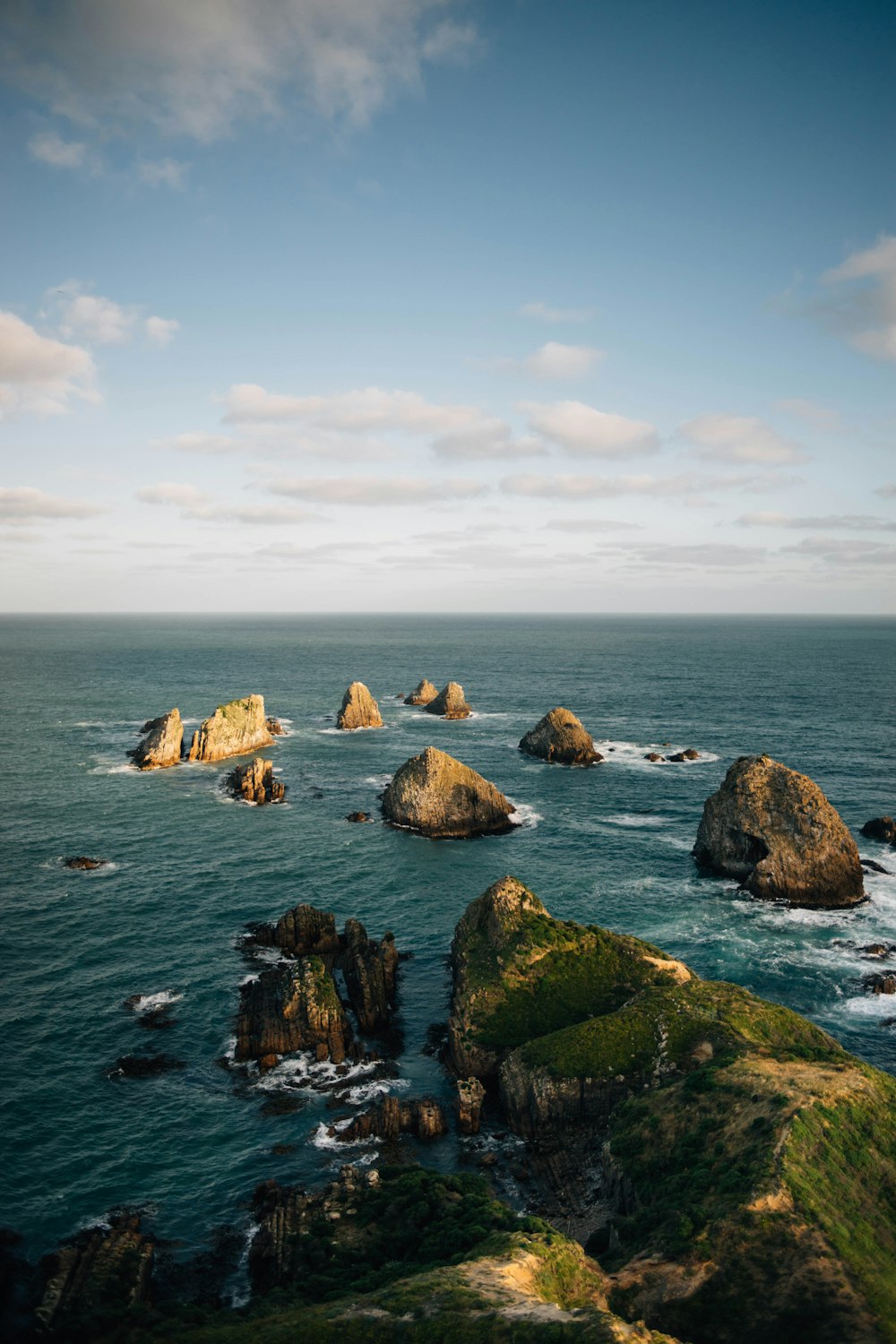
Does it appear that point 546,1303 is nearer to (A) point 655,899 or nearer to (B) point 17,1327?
(B) point 17,1327

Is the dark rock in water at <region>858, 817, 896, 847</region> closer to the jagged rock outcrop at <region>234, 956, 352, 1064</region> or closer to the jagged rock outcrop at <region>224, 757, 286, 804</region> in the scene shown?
the jagged rock outcrop at <region>234, 956, 352, 1064</region>

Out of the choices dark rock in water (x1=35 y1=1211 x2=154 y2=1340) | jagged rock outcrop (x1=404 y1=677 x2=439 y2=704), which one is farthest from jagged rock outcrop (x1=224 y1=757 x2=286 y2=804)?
jagged rock outcrop (x1=404 y1=677 x2=439 y2=704)

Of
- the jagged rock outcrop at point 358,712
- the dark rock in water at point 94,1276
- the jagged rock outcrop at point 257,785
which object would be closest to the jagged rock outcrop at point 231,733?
the jagged rock outcrop at point 358,712

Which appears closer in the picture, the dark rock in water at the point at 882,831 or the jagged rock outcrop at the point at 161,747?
the dark rock in water at the point at 882,831

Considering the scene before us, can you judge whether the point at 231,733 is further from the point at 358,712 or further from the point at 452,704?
the point at 452,704

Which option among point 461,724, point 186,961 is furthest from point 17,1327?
point 461,724

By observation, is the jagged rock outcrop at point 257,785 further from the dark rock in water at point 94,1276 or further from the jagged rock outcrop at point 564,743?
the dark rock in water at point 94,1276

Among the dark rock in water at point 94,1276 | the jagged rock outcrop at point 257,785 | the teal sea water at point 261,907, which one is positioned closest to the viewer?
the dark rock in water at point 94,1276
